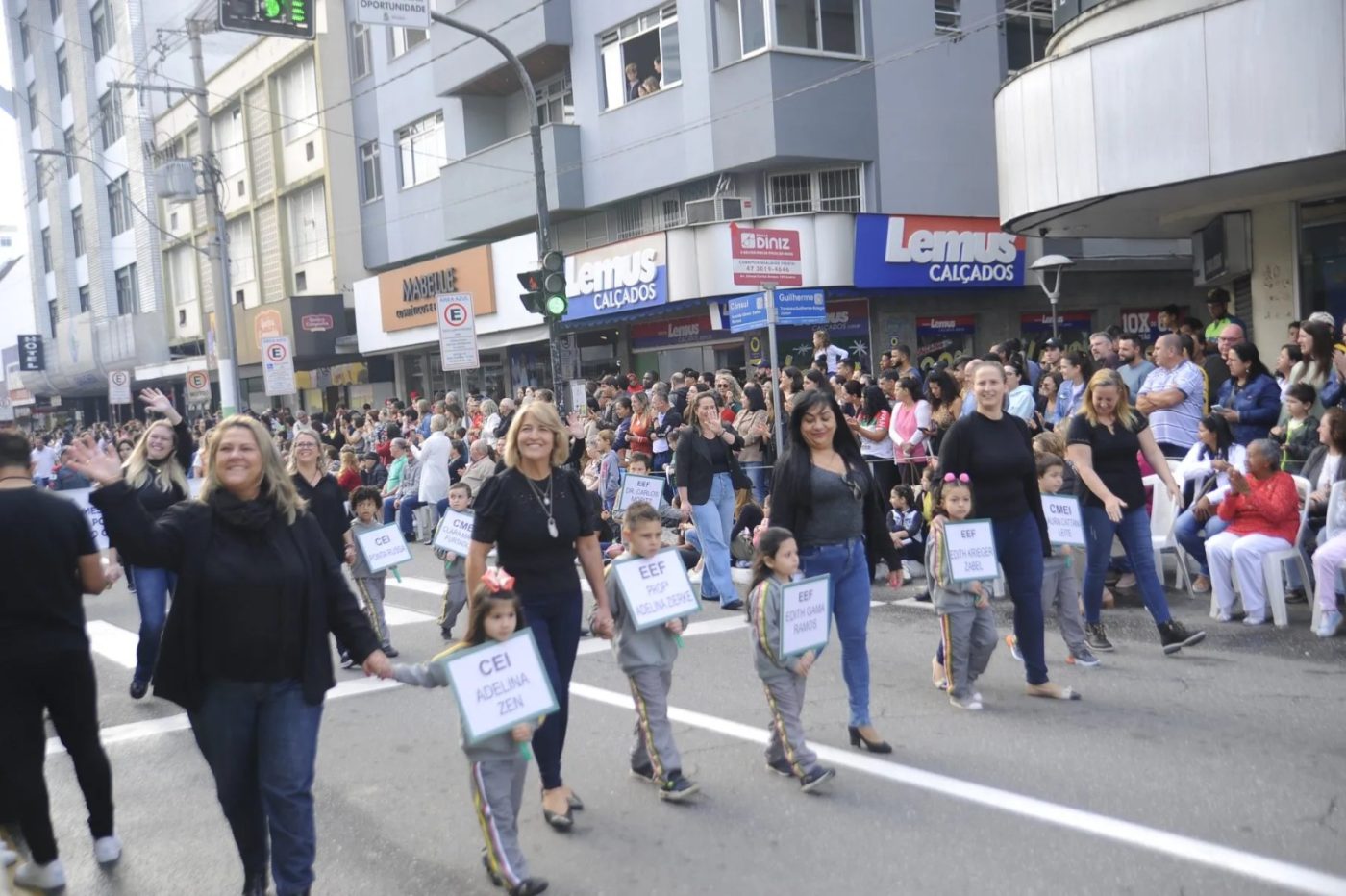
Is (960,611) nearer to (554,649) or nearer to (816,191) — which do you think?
(554,649)

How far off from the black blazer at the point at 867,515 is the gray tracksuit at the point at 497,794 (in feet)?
6.28

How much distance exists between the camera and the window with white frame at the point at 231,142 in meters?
42.2

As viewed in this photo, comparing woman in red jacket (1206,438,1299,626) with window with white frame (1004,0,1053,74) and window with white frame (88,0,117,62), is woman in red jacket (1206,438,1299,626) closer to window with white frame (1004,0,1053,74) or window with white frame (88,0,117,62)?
window with white frame (1004,0,1053,74)

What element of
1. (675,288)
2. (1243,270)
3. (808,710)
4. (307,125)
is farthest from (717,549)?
(307,125)

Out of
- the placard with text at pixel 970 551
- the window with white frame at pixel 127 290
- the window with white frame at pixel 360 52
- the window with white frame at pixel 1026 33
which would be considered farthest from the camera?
the window with white frame at pixel 127 290

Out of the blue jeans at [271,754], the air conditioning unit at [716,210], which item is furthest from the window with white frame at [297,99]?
the blue jeans at [271,754]

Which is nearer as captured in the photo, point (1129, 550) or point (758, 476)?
point (1129, 550)

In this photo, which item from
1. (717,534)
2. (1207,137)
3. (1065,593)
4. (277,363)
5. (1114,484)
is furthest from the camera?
(277,363)

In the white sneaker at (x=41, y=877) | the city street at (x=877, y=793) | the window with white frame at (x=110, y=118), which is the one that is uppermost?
the window with white frame at (x=110, y=118)

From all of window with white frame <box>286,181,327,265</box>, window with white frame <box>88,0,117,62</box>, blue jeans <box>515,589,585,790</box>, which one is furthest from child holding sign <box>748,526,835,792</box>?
window with white frame <box>88,0,117,62</box>

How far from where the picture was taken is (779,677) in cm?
563

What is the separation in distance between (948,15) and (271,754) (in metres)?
22.3

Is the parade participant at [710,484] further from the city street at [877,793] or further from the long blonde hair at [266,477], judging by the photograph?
the long blonde hair at [266,477]

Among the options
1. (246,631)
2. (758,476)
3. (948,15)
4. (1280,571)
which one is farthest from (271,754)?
(948,15)
